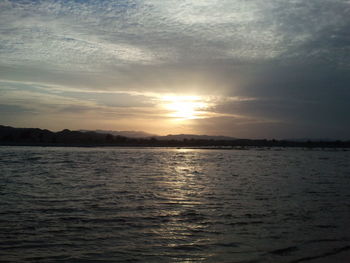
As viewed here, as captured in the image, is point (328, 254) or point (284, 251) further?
point (284, 251)

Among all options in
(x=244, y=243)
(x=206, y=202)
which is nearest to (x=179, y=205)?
(x=206, y=202)

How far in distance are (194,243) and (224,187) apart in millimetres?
15808

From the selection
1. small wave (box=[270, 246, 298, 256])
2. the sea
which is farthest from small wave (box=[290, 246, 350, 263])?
small wave (box=[270, 246, 298, 256])

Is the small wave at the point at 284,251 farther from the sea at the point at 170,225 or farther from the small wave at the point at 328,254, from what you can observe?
the small wave at the point at 328,254

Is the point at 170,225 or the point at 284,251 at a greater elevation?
the point at 284,251

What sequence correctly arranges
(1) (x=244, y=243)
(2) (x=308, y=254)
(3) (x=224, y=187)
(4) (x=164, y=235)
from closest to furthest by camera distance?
1. (2) (x=308, y=254)
2. (1) (x=244, y=243)
3. (4) (x=164, y=235)
4. (3) (x=224, y=187)

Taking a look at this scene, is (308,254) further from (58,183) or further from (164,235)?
(58,183)

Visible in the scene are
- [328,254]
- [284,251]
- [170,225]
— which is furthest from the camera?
[170,225]

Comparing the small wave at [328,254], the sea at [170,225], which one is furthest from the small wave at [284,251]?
the small wave at [328,254]

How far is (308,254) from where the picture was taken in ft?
37.4

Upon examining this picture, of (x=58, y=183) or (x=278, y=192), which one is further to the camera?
(x=58, y=183)

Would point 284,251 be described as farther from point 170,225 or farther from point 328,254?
point 170,225

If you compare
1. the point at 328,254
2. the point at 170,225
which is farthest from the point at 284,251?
the point at 170,225

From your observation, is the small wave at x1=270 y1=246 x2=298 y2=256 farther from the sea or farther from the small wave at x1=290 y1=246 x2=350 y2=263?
the small wave at x1=290 y1=246 x2=350 y2=263
